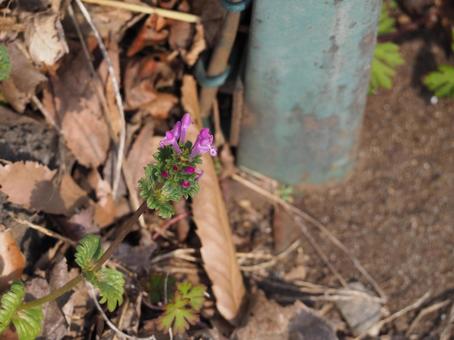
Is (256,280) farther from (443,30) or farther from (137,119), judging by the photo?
(443,30)

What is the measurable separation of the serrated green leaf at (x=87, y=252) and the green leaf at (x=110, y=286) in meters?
0.06

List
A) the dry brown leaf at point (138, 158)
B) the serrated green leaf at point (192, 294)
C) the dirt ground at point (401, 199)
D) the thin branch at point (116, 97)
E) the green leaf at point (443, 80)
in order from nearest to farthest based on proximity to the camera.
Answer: the serrated green leaf at point (192, 294)
the thin branch at point (116, 97)
the dry brown leaf at point (138, 158)
the dirt ground at point (401, 199)
the green leaf at point (443, 80)

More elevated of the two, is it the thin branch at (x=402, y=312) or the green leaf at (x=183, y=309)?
the green leaf at (x=183, y=309)

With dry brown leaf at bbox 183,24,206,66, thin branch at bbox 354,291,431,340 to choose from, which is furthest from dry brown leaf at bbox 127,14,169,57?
thin branch at bbox 354,291,431,340

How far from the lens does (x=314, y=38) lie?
2645 millimetres

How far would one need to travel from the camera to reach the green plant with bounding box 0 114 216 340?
200cm

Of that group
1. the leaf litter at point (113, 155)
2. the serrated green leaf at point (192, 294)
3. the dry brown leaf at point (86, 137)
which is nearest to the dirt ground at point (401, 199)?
the leaf litter at point (113, 155)

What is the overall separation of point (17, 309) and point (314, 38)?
4.55ft

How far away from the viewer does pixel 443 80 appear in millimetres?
3441

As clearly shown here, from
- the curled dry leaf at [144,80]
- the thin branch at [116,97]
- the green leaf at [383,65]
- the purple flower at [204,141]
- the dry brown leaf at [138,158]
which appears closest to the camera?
the purple flower at [204,141]

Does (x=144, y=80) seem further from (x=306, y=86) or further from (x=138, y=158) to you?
(x=306, y=86)

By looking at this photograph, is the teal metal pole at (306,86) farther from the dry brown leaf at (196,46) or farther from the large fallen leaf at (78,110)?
the large fallen leaf at (78,110)

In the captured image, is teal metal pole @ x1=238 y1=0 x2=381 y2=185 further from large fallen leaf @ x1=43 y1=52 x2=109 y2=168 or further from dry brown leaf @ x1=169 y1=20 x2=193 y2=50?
large fallen leaf @ x1=43 y1=52 x2=109 y2=168

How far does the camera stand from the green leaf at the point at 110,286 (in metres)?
2.22
